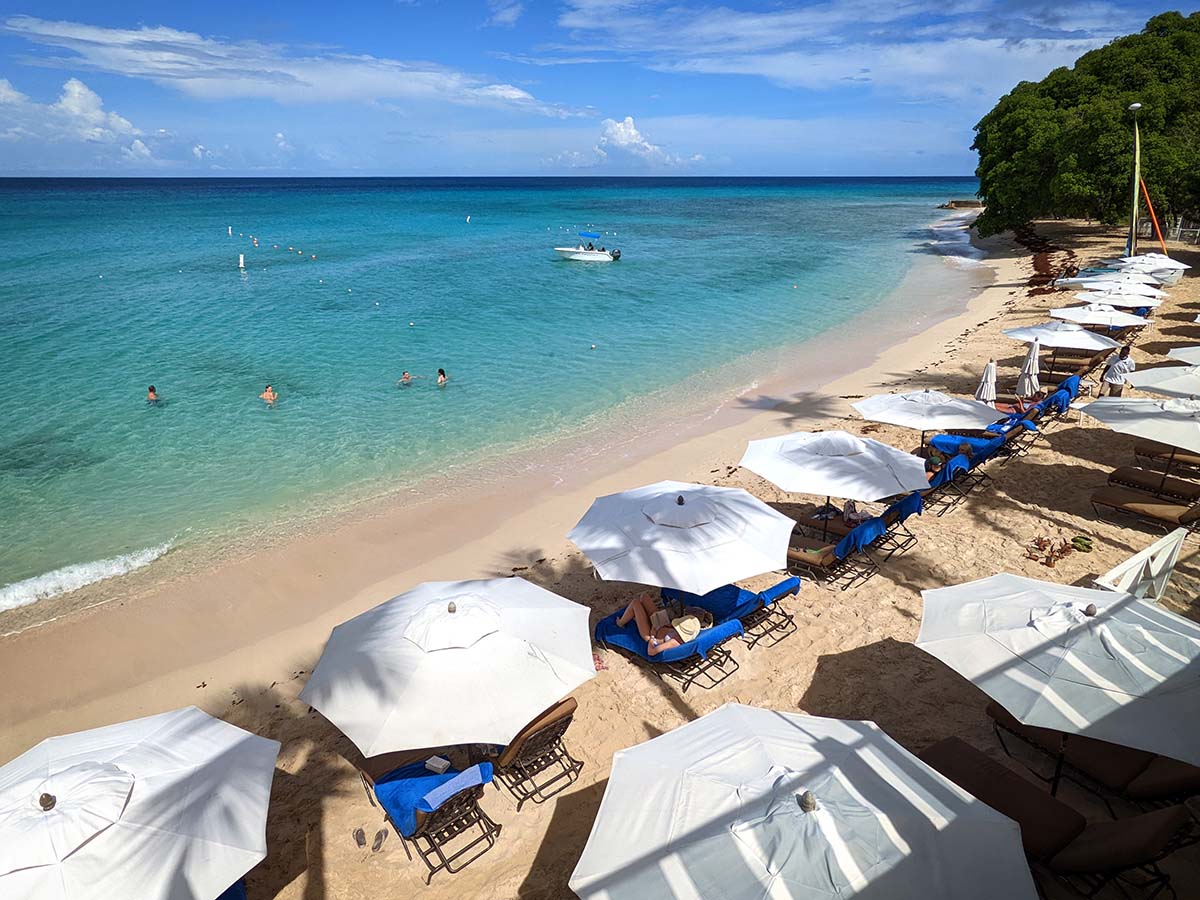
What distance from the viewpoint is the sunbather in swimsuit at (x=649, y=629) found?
738 cm

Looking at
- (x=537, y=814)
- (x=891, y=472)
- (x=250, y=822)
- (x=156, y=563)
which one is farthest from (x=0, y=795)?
(x=891, y=472)

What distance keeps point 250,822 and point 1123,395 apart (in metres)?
17.6

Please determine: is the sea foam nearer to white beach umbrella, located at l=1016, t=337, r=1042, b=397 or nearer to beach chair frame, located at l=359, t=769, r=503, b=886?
beach chair frame, located at l=359, t=769, r=503, b=886

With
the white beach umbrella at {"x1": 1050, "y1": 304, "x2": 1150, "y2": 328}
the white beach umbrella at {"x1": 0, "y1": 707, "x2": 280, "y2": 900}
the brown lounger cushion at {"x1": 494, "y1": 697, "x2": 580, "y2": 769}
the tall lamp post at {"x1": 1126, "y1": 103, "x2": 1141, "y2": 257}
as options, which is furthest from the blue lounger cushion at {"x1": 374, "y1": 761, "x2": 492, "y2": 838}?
the tall lamp post at {"x1": 1126, "y1": 103, "x2": 1141, "y2": 257}

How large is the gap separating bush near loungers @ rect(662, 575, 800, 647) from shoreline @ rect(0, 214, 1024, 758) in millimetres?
3408

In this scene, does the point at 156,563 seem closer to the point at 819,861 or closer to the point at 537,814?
the point at 537,814

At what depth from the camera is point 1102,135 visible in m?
30.5

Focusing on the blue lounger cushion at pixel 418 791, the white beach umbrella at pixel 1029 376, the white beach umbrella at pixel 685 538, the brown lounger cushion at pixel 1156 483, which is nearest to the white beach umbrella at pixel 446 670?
the blue lounger cushion at pixel 418 791

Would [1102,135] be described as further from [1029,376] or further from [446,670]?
[446,670]

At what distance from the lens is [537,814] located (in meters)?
5.96

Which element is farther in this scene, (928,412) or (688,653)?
(928,412)

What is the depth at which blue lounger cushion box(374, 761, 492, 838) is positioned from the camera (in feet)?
17.4

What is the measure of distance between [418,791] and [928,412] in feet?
30.3

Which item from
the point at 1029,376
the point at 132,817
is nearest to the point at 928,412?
the point at 1029,376
